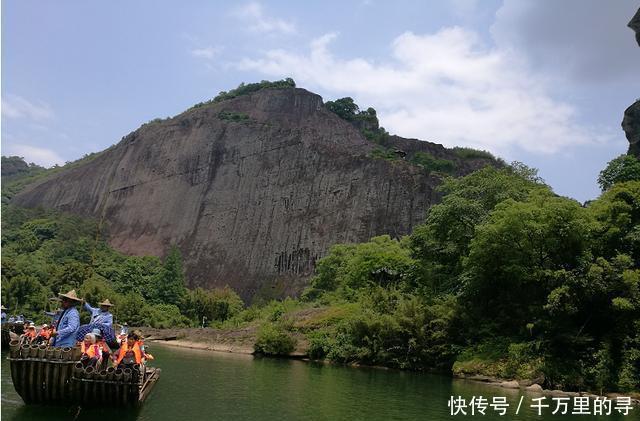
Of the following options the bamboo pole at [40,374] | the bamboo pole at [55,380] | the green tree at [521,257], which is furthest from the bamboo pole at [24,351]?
the green tree at [521,257]

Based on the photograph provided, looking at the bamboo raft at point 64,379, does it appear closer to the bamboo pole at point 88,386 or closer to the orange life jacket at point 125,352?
the bamboo pole at point 88,386

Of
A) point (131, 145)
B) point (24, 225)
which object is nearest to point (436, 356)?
point (24, 225)

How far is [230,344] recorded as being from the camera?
1647 inches

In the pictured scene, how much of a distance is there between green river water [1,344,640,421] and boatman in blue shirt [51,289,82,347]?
1.49m

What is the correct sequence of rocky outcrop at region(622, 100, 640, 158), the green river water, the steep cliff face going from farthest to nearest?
1. the steep cliff face
2. rocky outcrop at region(622, 100, 640, 158)
3. the green river water

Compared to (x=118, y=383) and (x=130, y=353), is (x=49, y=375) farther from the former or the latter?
(x=130, y=353)

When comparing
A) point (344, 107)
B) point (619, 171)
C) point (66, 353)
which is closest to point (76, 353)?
point (66, 353)

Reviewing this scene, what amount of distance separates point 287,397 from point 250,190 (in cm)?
7018

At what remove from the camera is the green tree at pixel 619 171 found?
36156 millimetres

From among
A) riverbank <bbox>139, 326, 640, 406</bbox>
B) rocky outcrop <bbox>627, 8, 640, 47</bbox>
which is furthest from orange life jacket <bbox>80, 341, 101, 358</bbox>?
rocky outcrop <bbox>627, 8, 640, 47</bbox>

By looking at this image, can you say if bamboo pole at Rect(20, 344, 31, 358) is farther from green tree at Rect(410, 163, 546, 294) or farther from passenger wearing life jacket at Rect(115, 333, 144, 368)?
green tree at Rect(410, 163, 546, 294)

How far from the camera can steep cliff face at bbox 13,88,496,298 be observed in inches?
3049

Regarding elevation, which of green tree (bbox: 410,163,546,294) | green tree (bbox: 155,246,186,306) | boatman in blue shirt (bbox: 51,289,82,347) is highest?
green tree (bbox: 410,163,546,294)

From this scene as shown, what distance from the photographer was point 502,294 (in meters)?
30.1
